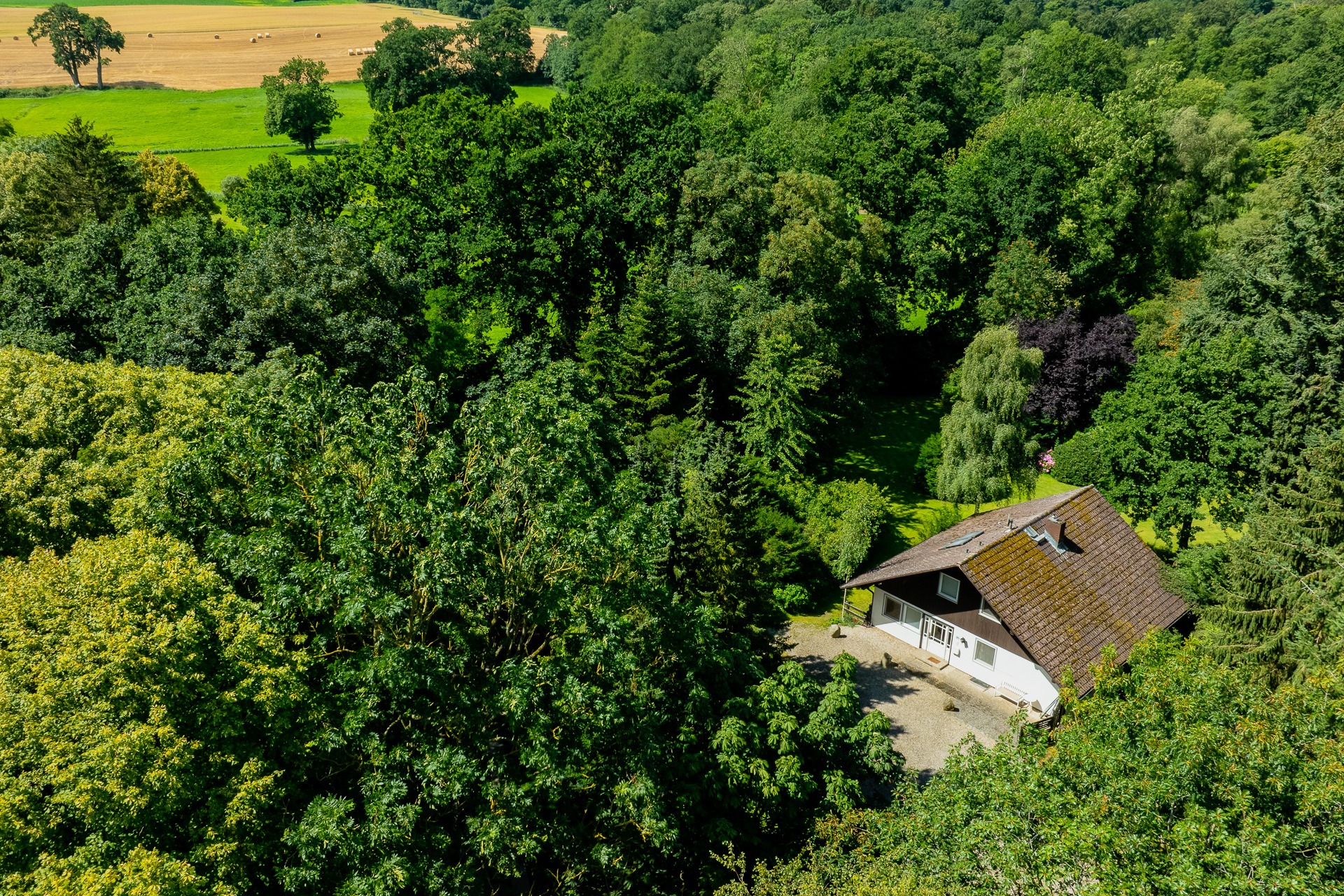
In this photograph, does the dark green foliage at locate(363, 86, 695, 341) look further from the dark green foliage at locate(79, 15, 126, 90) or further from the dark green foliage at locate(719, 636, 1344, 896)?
the dark green foliage at locate(79, 15, 126, 90)

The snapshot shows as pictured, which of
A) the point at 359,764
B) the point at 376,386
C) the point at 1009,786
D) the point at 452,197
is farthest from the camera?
the point at 452,197

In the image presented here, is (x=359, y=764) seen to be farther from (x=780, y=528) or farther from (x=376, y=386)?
(x=780, y=528)

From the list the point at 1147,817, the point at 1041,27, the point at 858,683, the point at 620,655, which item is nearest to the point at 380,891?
the point at 620,655

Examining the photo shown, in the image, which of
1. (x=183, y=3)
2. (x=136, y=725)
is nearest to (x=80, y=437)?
(x=136, y=725)

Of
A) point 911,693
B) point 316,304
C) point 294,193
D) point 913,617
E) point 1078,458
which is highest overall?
point 294,193

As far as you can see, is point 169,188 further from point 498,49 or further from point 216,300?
point 498,49

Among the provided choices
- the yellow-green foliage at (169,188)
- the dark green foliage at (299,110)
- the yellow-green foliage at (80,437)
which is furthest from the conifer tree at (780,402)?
the dark green foliage at (299,110)
